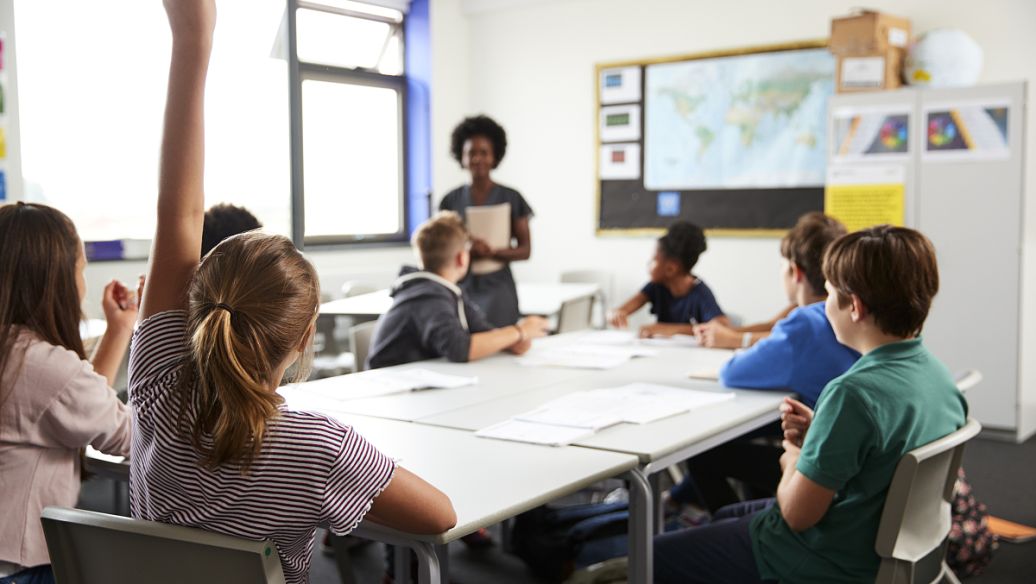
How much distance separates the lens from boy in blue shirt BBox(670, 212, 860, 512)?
243cm

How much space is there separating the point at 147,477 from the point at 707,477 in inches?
75.5

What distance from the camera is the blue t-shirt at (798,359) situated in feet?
7.91

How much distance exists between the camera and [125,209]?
4883 millimetres

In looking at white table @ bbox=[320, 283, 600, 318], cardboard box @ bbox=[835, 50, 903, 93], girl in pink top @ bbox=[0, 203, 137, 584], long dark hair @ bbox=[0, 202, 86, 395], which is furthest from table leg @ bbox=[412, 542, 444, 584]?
cardboard box @ bbox=[835, 50, 903, 93]

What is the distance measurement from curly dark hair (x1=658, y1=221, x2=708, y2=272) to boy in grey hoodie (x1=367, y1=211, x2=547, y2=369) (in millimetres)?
922

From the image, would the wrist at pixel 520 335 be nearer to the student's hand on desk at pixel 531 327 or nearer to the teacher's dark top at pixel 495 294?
the student's hand on desk at pixel 531 327

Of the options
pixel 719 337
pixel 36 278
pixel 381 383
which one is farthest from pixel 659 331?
pixel 36 278

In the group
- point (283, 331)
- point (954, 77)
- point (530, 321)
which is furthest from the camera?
point (954, 77)

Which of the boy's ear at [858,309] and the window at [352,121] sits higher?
the window at [352,121]

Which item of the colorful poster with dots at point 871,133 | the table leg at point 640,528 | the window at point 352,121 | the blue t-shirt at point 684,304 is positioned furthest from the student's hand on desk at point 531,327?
the window at point 352,121

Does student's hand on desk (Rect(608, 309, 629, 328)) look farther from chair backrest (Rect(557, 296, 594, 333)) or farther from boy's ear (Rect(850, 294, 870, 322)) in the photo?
boy's ear (Rect(850, 294, 870, 322))

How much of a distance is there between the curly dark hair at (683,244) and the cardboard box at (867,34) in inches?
73.5

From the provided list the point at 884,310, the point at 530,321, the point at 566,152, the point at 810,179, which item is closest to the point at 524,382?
the point at 530,321

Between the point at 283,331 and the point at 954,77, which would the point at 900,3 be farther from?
the point at 283,331
